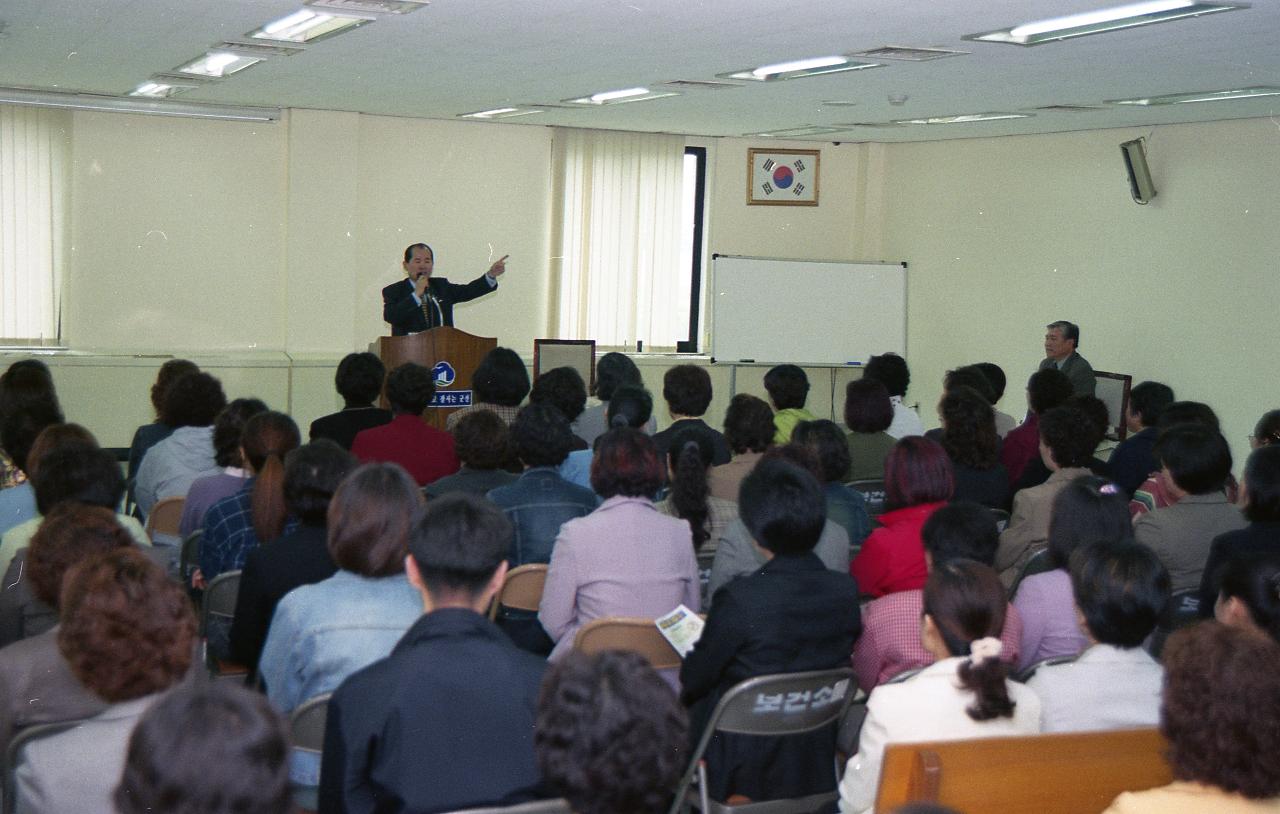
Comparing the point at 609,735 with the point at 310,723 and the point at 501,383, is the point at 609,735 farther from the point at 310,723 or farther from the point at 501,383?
the point at 501,383

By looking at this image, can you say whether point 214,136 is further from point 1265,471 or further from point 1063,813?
point 1063,813

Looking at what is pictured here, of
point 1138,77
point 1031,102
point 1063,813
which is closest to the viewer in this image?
point 1063,813

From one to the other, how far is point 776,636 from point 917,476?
1.13 m

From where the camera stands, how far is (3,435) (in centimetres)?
466

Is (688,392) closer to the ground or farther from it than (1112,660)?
farther from it

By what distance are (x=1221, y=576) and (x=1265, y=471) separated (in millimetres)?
797

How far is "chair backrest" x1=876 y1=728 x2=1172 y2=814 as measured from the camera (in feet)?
7.11

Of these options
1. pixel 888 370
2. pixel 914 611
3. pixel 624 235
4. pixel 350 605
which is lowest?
pixel 914 611

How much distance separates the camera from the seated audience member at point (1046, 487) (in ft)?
14.0

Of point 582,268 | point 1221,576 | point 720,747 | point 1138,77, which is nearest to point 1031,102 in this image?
point 1138,77

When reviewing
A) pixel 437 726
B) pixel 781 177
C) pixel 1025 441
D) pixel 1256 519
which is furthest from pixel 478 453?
pixel 781 177

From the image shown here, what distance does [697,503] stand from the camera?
13.6ft

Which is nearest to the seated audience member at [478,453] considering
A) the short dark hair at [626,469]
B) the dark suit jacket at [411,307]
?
the short dark hair at [626,469]

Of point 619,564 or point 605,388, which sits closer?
point 619,564
